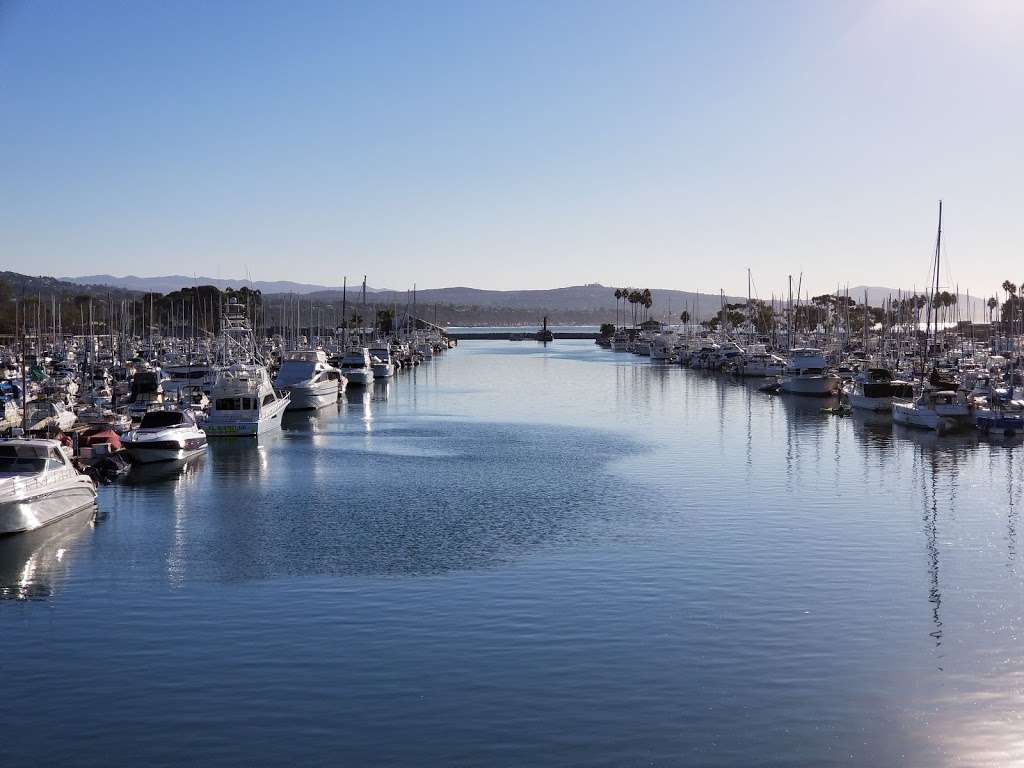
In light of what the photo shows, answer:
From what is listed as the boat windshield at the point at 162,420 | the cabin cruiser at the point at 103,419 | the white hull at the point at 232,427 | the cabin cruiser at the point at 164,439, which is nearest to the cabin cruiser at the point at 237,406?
the white hull at the point at 232,427

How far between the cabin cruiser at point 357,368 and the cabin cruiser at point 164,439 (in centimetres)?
5642

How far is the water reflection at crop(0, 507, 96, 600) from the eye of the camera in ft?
98.6

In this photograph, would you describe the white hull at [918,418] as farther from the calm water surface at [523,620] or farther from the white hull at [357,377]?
the white hull at [357,377]

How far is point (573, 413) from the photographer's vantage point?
88000mm

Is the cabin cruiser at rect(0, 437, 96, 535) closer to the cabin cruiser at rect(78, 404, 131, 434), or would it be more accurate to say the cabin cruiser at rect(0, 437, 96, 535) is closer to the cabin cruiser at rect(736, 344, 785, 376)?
the cabin cruiser at rect(78, 404, 131, 434)

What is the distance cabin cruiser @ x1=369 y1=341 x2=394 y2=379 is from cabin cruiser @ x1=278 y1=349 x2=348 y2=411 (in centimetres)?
3370

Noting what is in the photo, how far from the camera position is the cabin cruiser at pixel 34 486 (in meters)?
35.2

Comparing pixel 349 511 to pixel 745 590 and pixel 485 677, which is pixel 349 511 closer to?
pixel 745 590

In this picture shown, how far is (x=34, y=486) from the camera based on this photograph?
119 feet

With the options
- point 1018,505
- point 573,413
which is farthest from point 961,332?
point 1018,505

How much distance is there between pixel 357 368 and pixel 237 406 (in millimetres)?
49275

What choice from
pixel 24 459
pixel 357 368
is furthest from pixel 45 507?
pixel 357 368

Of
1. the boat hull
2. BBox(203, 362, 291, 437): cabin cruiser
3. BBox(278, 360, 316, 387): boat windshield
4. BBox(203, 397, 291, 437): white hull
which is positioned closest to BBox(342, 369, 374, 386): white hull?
BBox(278, 360, 316, 387): boat windshield

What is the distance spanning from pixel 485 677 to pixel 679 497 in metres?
24.4
